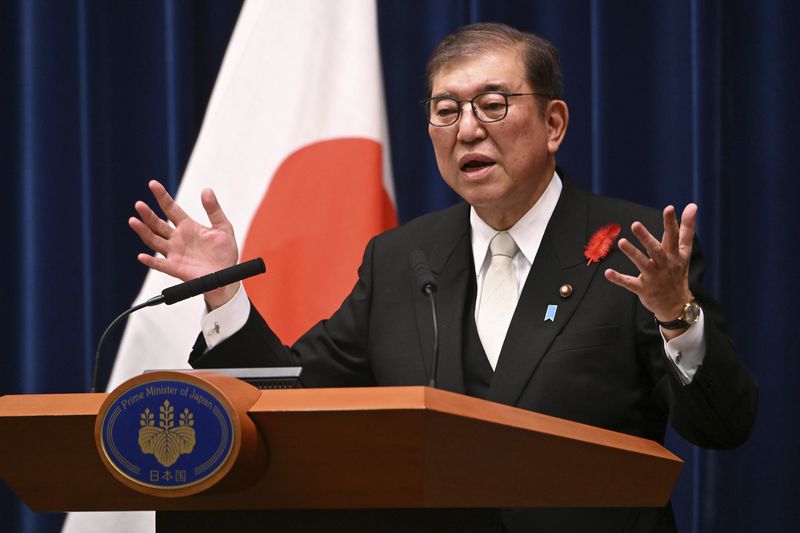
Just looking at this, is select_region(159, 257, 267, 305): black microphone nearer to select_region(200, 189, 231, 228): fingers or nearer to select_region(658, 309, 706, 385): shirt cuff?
select_region(200, 189, 231, 228): fingers

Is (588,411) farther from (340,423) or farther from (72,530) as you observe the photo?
(72,530)

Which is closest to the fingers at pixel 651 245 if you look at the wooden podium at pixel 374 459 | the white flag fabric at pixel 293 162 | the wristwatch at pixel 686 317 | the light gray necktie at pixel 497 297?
the wristwatch at pixel 686 317

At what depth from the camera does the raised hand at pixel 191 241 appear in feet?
5.96

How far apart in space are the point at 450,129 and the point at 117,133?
1.53 m

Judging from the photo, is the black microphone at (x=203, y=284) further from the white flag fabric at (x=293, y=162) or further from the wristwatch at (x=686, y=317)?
the white flag fabric at (x=293, y=162)

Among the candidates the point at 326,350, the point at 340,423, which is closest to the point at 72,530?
the point at 326,350

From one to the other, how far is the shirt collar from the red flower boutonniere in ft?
0.38

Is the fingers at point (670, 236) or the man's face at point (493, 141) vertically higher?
the man's face at point (493, 141)

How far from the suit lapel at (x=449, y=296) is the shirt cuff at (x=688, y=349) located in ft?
1.45

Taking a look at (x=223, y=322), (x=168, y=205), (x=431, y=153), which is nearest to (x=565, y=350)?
(x=223, y=322)

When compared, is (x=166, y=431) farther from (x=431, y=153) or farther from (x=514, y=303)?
(x=431, y=153)

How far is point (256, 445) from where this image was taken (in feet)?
3.76

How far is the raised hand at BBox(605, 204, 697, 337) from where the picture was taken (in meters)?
1.43

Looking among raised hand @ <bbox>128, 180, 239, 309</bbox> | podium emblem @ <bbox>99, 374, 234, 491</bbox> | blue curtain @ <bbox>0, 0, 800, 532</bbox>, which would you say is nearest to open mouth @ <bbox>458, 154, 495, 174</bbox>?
raised hand @ <bbox>128, 180, 239, 309</bbox>
